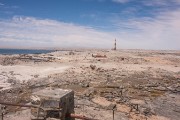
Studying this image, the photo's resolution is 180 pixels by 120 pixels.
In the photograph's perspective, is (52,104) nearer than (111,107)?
Yes

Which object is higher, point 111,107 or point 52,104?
point 52,104

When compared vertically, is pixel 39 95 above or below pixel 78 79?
above

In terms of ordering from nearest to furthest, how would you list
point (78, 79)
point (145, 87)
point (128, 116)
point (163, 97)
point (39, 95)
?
1. point (39, 95)
2. point (128, 116)
3. point (163, 97)
4. point (145, 87)
5. point (78, 79)

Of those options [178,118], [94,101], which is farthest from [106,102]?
[178,118]

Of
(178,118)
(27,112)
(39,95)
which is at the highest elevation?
(39,95)

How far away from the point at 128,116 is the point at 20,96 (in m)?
8.37

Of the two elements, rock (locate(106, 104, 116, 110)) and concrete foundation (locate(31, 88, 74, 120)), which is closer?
concrete foundation (locate(31, 88, 74, 120))

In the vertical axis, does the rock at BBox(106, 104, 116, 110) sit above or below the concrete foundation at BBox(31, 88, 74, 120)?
below

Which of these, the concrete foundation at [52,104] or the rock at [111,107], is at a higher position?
the concrete foundation at [52,104]

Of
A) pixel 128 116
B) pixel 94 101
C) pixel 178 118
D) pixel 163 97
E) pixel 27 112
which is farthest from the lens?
pixel 163 97

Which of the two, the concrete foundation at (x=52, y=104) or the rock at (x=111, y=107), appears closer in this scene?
the concrete foundation at (x=52, y=104)

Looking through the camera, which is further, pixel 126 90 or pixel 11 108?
pixel 126 90

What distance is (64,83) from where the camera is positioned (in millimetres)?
22625

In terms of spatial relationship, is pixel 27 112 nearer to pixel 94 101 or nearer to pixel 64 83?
pixel 94 101
